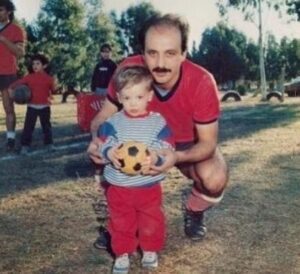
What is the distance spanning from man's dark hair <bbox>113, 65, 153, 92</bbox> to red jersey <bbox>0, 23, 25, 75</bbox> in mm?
4874

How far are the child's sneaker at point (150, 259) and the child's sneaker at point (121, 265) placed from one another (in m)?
0.11

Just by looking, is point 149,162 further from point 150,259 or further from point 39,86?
point 39,86

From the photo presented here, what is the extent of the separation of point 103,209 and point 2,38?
12.6ft

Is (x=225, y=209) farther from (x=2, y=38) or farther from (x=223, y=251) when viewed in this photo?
(x=2, y=38)

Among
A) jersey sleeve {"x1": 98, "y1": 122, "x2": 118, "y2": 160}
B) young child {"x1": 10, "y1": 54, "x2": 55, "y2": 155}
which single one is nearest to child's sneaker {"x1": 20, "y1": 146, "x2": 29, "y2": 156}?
young child {"x1": 10, "y1": 54, "x2": 55, "y2": 155}

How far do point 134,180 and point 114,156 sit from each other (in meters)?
0.23

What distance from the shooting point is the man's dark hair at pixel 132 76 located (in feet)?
11.2

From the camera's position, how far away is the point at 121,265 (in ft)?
10.9

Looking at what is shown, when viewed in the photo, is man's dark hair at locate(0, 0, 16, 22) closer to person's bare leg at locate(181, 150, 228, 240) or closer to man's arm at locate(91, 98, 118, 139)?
man's arm at locate(91, 98, 118, 139)

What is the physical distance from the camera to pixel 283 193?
5270mm

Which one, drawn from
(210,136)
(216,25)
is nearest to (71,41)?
(216,25)

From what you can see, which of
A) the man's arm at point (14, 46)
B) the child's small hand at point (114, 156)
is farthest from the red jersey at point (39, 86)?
the child's small hand at point (114, 156)

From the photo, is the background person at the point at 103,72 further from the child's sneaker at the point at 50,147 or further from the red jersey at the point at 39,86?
the child's sneaker at the point at 50,147

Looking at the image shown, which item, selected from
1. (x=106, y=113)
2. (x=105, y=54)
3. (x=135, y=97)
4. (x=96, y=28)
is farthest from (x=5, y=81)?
(x=96, y=28)
